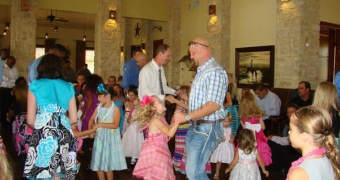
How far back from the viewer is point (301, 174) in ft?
5.87

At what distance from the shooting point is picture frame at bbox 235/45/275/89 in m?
8.80

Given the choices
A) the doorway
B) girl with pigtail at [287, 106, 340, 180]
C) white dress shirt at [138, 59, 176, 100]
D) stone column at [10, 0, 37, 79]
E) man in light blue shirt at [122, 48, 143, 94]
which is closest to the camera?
girl with pigtail at [287, 106, 340, 180]

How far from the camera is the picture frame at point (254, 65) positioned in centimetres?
880

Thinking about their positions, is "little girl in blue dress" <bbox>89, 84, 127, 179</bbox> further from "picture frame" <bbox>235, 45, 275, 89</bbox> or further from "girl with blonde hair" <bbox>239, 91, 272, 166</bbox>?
"picture frame" <bbox>235, 45, 275, 89</bbox>

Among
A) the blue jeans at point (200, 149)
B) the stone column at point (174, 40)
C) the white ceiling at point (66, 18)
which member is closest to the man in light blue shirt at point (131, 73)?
the blue jeans at point (200, 149)

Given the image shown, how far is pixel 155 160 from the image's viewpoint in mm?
3727

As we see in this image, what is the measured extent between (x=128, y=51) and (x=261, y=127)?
11.0 metres

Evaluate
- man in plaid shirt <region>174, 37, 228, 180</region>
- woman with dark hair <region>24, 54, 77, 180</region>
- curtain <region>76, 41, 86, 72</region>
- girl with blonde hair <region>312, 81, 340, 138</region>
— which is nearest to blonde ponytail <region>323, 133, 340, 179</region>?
man in plaid shirt <region>174, 37, 228, 180</region>

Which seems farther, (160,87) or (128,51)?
(128,51)

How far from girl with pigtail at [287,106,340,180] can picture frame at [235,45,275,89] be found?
23.1 ft

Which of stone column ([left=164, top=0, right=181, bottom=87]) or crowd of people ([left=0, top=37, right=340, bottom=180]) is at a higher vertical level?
stone column ([left=164, top=0, right=181, bottom=87])

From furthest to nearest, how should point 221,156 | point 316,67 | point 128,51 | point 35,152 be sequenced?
1. point 128,51
2. point 316,67
3. point 221,156
4. point 35,152

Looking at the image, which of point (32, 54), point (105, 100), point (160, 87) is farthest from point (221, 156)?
point (32, 54)

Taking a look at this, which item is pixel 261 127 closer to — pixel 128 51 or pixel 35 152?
pixel 35 152
